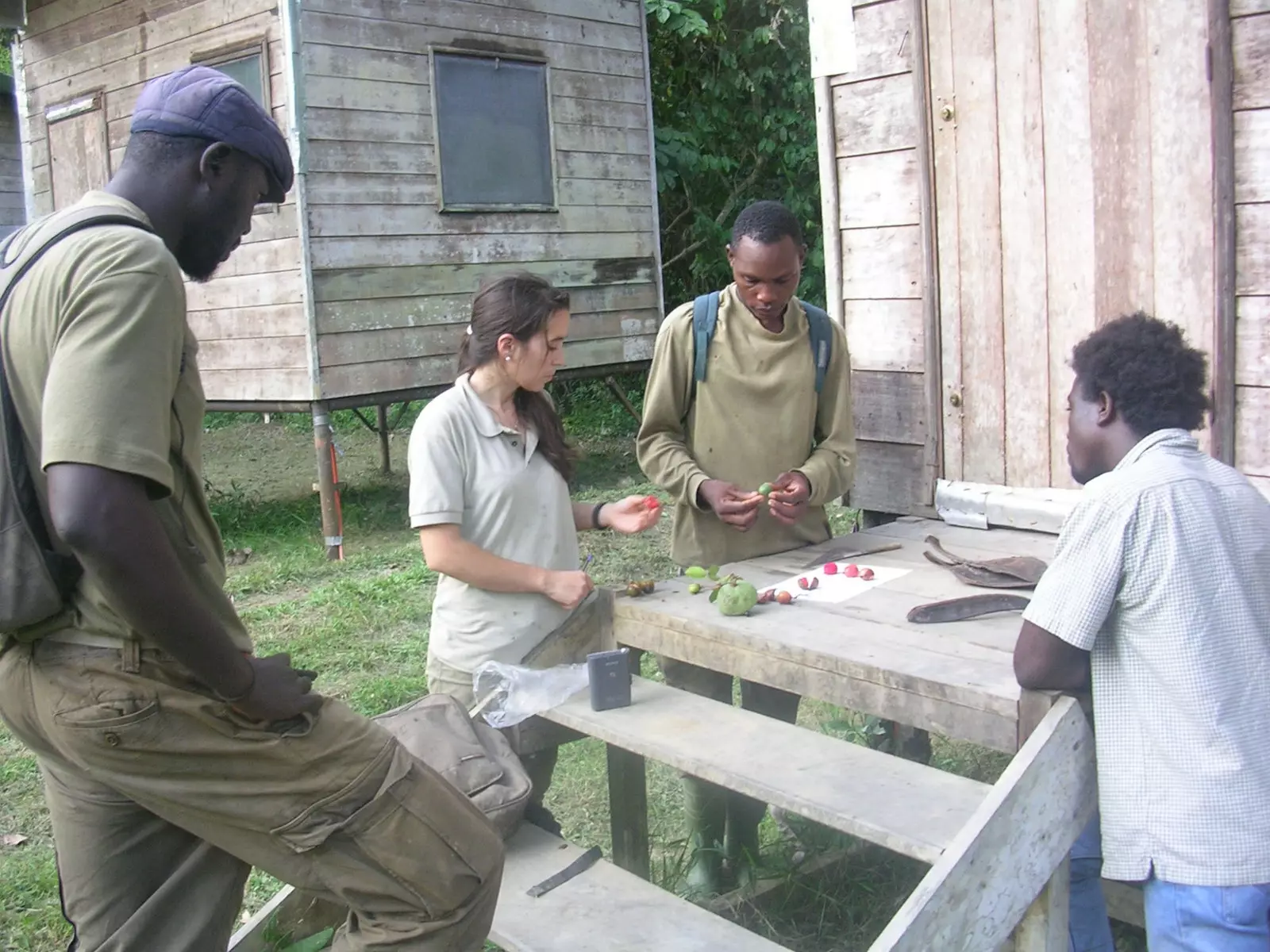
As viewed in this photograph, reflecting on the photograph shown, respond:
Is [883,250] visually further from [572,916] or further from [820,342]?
[572,916]

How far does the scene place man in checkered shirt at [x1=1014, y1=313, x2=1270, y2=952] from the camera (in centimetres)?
211

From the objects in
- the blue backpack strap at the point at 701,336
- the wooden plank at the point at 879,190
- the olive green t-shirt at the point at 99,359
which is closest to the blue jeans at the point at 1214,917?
the olive green t-shirt at the point at 99,359

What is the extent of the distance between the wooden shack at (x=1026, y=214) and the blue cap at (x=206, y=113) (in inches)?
106

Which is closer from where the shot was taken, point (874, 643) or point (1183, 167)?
point (874, 643)

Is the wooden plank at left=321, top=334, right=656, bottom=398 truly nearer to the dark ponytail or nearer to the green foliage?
the green foliage

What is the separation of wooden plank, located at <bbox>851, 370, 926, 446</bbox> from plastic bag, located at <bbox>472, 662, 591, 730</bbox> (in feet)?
5.83

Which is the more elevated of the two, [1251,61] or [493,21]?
[493,21]

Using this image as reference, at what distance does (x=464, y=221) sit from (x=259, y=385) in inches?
77.5

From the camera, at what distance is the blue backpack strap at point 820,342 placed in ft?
12.4

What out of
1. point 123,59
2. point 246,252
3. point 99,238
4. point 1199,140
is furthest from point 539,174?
point 99,238

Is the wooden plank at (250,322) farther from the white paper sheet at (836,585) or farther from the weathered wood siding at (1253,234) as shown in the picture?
the weathered wood siding at (1253,234)

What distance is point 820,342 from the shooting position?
3777 mm

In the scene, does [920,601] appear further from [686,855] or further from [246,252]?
[246,252]

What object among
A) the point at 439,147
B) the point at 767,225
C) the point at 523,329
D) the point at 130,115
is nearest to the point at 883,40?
the point at 767,225
